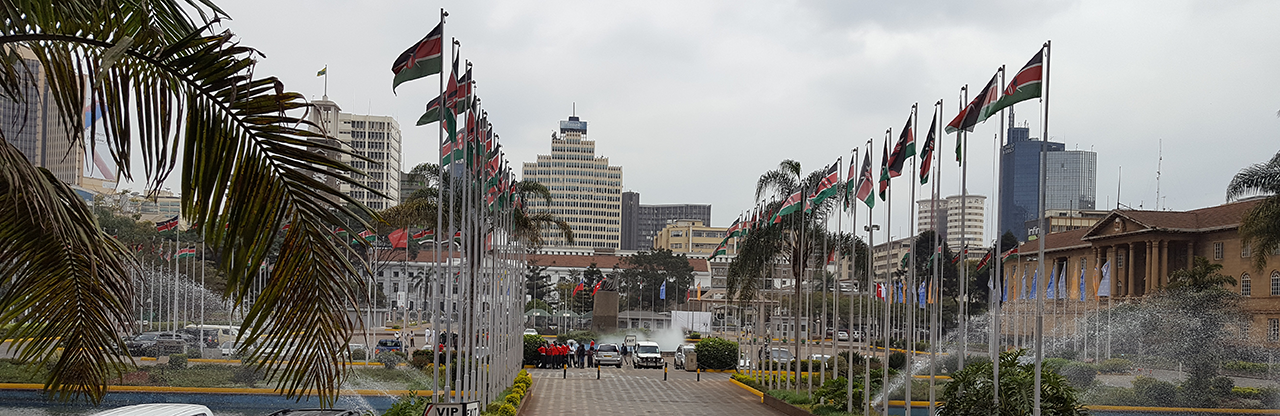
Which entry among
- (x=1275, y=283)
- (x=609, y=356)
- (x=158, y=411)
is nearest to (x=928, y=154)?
(x=158, y=411)

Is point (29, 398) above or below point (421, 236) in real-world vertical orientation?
below

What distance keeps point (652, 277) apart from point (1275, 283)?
2484 inches

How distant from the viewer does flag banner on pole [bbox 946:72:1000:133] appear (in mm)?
16891

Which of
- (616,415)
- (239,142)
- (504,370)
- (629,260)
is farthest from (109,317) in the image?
(629,260)

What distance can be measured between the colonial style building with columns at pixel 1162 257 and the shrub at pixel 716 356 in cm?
1590

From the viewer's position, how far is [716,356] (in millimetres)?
49469

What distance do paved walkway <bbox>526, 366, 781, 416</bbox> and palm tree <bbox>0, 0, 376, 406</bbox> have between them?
2420 centimetres

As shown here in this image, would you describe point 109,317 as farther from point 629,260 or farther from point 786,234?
point 629,260

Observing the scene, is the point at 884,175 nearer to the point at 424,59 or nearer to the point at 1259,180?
the point at 424,59

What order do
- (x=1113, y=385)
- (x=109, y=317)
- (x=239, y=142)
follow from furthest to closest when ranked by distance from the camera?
(x=1113, y=385) < (x=109, y=317) < (x=239, y=142)

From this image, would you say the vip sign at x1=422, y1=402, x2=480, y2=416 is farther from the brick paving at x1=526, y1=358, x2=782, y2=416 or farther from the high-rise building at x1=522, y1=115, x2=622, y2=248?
the high-rise building at x1=522, y1=115, x2=622, y2=248

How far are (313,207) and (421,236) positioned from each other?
30.3 meters

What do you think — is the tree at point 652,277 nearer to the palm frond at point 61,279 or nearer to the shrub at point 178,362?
the shrub at point 178,362

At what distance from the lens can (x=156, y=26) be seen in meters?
4.24
